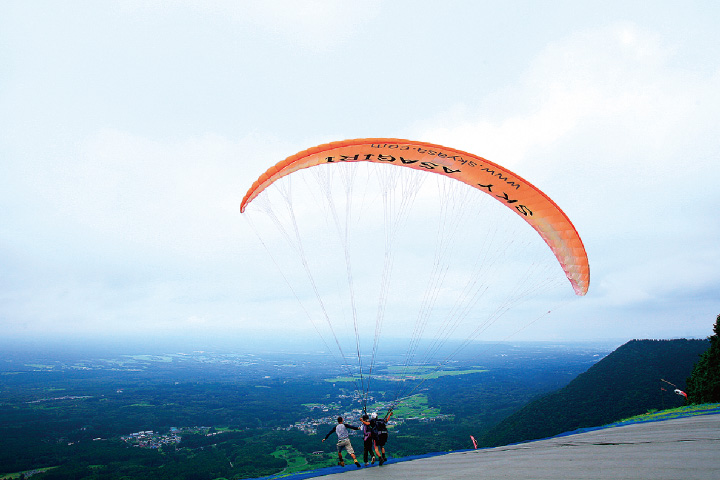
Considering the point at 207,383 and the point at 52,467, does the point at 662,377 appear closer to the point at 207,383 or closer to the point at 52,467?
the point at 52,467

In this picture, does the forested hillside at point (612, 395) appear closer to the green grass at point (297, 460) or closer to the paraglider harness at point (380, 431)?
the green grass at point (297, 460)

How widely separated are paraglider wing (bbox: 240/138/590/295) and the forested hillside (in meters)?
28.4

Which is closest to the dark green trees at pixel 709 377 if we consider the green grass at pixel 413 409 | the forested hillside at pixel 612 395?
the forested hillside at pixel 612 395

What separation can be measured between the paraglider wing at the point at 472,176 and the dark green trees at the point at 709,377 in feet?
55.0

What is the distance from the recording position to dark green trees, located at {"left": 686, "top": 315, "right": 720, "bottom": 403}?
A: 59.8 feet

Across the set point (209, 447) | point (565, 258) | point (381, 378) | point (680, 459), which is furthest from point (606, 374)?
point (381, 378)

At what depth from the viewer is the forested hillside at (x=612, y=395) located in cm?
3073

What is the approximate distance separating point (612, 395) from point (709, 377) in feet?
63.5

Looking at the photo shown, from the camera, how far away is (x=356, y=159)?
27.7ft

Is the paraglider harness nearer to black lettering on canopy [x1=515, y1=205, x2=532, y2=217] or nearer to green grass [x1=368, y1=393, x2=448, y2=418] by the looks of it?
black lettering on canopy [x1=515, y1=205, x2=532, y2=217]

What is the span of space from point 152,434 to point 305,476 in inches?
2289

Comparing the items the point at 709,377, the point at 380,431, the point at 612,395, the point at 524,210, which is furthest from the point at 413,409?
the point at 380,431

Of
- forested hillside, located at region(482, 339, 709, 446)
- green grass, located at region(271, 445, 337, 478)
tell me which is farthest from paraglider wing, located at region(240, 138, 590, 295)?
green grass, located at region(271, 445, 337, 478)

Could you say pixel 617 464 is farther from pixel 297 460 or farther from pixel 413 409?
pixel 413 409
